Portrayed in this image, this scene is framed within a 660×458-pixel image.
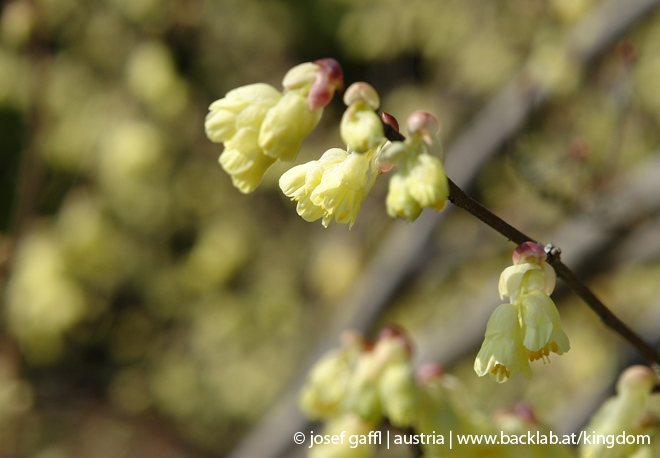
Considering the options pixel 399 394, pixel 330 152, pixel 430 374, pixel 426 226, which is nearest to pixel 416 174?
pixel 330 152

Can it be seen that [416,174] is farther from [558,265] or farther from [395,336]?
[395,336]

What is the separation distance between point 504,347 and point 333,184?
307 millimetres

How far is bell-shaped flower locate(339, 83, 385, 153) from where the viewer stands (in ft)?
1.90

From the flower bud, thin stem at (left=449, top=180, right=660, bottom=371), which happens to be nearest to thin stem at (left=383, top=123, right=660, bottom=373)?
thin stem at (left=449, top=180, right=660, bottom=371)

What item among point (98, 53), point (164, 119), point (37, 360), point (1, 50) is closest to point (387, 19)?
point (164, 119)

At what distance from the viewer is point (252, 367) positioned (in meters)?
4.37

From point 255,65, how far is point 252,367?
262 centimetres

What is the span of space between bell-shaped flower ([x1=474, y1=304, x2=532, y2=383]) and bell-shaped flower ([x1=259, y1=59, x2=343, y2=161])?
355 mm

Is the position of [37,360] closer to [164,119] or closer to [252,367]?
[252,367]

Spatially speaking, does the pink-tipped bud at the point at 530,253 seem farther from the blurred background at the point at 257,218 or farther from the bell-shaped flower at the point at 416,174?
the blurred background at the point at 257,218

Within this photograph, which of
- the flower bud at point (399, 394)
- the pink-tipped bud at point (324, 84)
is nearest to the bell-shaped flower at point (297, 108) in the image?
the pink-tipped bud at point (324, 84)

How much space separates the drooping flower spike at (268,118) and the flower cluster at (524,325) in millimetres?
340

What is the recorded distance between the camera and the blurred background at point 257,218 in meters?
2.35

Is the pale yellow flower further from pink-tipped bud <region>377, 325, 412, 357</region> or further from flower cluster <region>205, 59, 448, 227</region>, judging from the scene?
pink-tipped bud <region>377, 325, 412, 357</region>
